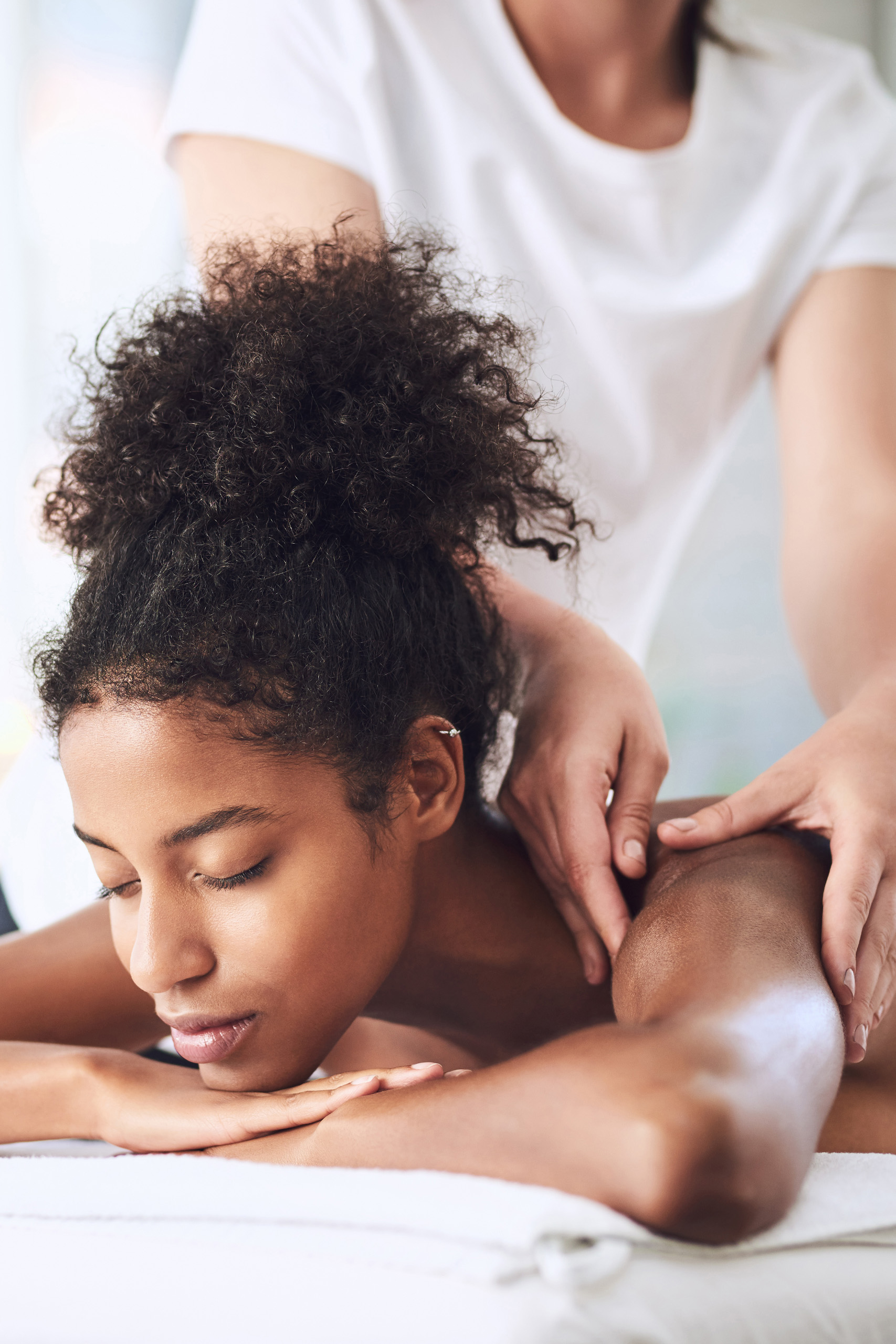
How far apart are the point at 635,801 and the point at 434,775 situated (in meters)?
0.18

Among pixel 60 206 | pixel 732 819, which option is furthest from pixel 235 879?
pixel 60 206

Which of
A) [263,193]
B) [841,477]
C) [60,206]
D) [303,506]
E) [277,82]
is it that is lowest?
[841,477]

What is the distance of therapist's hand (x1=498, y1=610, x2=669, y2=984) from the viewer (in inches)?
42.3

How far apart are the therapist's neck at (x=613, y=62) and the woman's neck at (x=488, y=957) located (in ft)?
3.29

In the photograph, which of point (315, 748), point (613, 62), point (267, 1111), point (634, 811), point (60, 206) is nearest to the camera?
point (267, 1111)

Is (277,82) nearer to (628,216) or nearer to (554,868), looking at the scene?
(628,216)

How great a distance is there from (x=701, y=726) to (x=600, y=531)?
6.23 feet

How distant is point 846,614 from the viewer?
1.29 metres

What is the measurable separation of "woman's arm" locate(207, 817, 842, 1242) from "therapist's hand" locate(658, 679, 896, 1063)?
0.18 ft

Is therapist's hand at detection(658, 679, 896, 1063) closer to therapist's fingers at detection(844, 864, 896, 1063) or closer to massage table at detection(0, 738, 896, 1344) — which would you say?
therapist's fingers at detection(844, 864, 896, 1063)

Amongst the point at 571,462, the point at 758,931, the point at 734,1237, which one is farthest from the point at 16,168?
the point at 734,1237

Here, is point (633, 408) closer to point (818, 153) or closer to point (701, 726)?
point (818, 153)

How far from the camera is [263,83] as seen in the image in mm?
1430

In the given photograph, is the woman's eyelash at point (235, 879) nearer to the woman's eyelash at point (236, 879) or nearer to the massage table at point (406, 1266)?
the woman's eyelash at point (236, 879)
